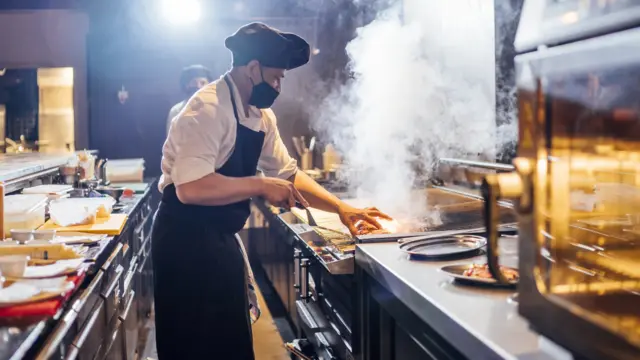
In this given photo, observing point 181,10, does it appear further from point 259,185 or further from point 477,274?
point 477,274

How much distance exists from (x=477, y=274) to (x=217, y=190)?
1029 mm

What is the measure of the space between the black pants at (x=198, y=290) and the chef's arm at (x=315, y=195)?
1.39 ft

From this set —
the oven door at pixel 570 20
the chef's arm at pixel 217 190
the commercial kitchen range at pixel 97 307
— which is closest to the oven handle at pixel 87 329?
the commercial kitchen range at pixel 97 307

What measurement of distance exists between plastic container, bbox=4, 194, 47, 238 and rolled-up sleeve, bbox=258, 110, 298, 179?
3.38 feet

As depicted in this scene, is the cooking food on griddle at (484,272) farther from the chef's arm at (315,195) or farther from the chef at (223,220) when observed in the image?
the chef's arm at (315,195)

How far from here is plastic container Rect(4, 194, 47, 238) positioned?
2.51 m

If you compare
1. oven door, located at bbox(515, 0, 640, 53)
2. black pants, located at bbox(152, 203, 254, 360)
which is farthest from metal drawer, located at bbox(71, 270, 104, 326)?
oven door, located at bbox(515, 0, 640, 53)

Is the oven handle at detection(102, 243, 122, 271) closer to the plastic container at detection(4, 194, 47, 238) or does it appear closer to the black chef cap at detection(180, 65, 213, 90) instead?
the plastic container at detection(4, 194, 47, 238)

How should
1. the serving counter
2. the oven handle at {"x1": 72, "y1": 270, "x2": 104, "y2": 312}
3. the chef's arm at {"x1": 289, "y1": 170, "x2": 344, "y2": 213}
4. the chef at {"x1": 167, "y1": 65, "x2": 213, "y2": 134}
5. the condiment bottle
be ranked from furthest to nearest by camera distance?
the condiment bottle
the chef at {"x1": 167, "y1": 65, "x2": 213, "y2": 134}
the chef's arm at {"x1": 289, "y1": 170, "x2": 344, "y2": 213}
the oven handle at {"x1": 72, "y1": 270, "x2": 104, "y2": 312}
the serving counter

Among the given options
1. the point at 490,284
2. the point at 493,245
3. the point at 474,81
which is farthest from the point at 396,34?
the point at 493,245

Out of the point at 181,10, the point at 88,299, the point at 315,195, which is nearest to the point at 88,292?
the point at 88,299

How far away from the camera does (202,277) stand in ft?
7.88

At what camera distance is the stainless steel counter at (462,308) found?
3.59 feet

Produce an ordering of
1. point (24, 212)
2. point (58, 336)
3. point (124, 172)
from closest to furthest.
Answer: point (58, 336) < point (24, 212) < point (124, 172)
